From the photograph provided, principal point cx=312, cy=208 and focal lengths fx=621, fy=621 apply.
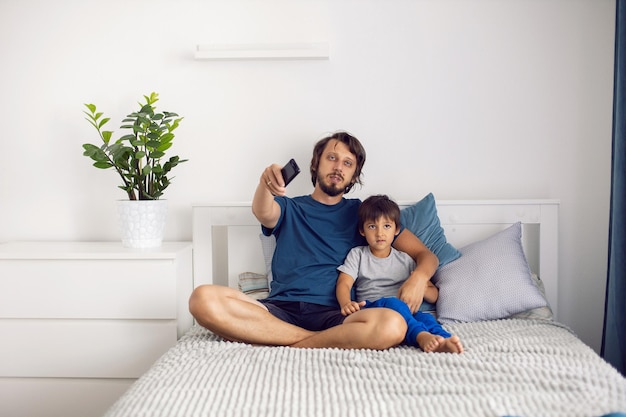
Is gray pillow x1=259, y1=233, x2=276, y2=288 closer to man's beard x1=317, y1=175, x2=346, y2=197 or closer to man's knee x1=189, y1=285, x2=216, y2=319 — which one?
man's beard x1=317, y1=175, x2=346, y2=197

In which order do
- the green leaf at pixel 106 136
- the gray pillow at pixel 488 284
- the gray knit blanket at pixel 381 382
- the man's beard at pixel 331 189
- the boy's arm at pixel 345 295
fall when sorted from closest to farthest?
the gray knit blanket at pixel 381 382, the boy's arm at pixel 345 295, the gray pillow at pixel 488 284, the man's beard at pixel 331 189, the green leaf at pixel 106 136

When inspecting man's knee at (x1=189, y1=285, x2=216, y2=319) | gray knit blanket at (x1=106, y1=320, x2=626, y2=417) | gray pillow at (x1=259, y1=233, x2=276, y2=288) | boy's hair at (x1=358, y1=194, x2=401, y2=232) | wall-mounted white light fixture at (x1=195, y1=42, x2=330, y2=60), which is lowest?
gray knit blanket at (x1=106, y1=320, x2=626, y2=417)

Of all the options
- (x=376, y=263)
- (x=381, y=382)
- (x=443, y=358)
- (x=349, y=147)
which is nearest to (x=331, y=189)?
(x=349, y=147)

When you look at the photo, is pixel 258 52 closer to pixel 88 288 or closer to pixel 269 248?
pixel 269 248

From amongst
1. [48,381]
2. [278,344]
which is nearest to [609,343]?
[278,344]

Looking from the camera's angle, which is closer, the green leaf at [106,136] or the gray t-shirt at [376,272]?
the gray t-shirt at [376,272]

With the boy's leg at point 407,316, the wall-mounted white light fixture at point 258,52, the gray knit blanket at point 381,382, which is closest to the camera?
the gray knit blanket at point 381,382

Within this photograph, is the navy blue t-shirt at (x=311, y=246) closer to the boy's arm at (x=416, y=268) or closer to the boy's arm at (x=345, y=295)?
the boy's arm at (x=345, y=295)

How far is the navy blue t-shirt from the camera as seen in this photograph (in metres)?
2.22

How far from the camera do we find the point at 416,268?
223cm

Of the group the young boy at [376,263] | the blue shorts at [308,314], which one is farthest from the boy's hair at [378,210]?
the blue shorts at [308,314]

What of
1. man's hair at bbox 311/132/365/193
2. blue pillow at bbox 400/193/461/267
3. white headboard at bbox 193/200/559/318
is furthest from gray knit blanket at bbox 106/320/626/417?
man's hair at bbox 311/132/365/193

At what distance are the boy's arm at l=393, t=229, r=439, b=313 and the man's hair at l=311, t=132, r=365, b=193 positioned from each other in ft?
0.99

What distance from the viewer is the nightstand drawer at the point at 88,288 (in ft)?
7.49
